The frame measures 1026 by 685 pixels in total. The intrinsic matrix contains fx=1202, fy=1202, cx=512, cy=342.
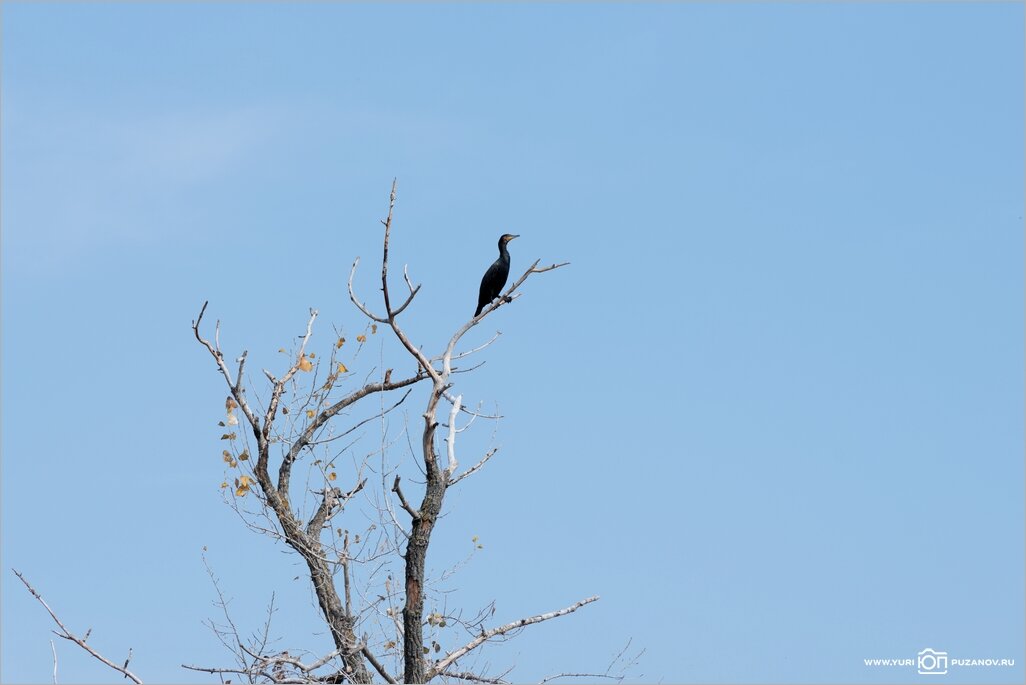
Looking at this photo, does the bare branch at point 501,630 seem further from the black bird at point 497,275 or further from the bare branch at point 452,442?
the black bird at point 497,275

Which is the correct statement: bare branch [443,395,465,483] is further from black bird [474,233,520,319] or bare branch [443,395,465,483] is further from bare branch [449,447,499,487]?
black bird [474,233,520,319]

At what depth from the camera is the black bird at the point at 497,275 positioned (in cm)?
1222

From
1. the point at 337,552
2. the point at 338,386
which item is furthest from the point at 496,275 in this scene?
the point at 337,552

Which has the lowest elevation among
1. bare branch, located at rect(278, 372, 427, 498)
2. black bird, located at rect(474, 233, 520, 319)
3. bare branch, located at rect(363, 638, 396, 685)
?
bare branch, located at rect(363, 638, 396, 685)

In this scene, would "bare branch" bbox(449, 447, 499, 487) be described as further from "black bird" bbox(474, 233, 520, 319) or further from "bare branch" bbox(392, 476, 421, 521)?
"black bird" bbox(474, 233, 520, 319)

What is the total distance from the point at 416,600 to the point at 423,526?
0.49m

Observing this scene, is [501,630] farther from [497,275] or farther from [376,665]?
[497,275]

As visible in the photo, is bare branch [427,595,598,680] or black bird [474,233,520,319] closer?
bare branch [427,595,598,680]

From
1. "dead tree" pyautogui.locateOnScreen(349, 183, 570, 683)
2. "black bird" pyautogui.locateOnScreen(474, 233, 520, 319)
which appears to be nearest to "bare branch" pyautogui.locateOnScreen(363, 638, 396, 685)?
"dead tree" pyautogui.locateOnScreen(349, 183, 570, 683)

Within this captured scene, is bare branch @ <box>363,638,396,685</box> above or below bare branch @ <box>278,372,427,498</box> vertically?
below

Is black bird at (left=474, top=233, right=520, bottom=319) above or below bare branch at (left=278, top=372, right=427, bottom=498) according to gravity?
above

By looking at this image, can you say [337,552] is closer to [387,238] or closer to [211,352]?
[211,352]

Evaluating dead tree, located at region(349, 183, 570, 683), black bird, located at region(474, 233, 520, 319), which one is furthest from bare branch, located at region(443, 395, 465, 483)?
black bird, located at region(474, 233, 520, 319)

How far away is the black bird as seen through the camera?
40.1 feet
